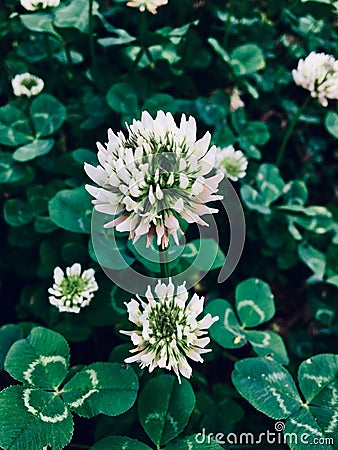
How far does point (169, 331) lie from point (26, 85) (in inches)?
30.3

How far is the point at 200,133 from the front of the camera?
1.44 meters

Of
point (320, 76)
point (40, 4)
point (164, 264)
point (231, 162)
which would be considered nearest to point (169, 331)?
point (164, 264)

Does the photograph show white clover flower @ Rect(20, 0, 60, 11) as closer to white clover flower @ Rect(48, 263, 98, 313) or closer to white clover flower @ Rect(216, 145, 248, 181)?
white clover flower @ Rect(216, 145, 248, 181)

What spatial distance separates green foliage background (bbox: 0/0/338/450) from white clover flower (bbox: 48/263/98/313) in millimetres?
49

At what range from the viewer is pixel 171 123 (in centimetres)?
77

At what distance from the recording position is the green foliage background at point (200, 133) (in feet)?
3.67

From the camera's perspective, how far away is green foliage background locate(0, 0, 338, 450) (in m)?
1.12

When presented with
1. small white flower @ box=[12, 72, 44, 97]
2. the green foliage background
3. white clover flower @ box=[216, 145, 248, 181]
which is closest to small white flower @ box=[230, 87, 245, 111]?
the green foliage background

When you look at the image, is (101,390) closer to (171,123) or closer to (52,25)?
(171,123)

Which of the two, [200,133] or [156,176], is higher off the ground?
[156,176]

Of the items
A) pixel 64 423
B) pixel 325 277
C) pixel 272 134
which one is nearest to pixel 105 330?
pixel 64 423

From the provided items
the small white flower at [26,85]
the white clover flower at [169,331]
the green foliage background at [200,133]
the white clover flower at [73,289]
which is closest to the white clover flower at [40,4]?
the green foliage background at [200,133]

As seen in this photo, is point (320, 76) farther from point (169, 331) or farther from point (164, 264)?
point (169, 331)

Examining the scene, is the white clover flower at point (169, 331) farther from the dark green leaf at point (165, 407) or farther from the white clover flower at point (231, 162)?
the white clover flower at point (231, 162)
